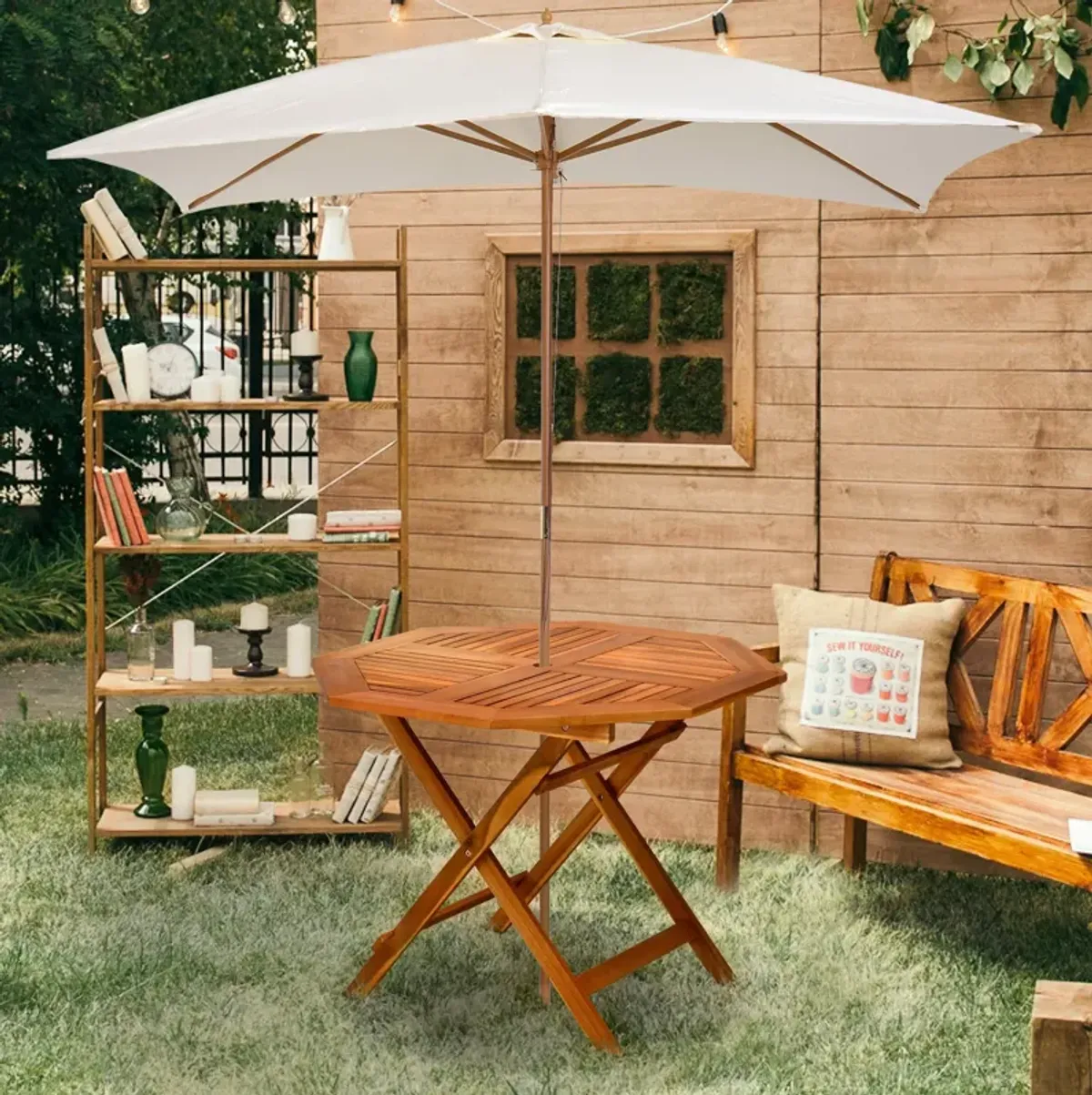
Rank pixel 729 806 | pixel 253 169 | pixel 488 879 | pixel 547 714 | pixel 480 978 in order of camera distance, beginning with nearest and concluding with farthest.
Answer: pixel 547 714, pixel 488 879, pixel 480 978, pixel 253 169, pixel 729 806

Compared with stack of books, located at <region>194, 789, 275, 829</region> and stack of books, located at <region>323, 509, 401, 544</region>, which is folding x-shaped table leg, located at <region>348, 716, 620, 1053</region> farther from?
stack of books, located at <region>323, 509, 401, 544</region>

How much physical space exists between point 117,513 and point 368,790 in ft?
3.69

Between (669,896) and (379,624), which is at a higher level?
(379,624)

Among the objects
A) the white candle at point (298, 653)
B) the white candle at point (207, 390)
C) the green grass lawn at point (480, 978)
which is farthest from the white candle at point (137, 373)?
the green grass lawn at point (480, 978)

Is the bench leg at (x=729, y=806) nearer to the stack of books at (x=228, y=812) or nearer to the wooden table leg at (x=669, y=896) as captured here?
the wooden table leg at (x=669, y=896)

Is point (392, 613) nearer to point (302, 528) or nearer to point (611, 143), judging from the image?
point (302, 528)

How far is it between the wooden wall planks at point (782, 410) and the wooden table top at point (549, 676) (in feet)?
2.66

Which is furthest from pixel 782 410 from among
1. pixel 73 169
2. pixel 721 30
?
pixel 73 169

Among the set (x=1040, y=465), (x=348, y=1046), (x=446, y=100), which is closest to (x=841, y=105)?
(x=446, y=100)

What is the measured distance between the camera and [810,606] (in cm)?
→ 496

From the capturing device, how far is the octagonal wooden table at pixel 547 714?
146 inches

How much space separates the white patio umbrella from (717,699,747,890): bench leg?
37.1 inches

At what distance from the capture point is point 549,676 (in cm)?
402

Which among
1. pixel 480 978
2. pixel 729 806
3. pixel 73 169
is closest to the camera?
pixel 480 978
